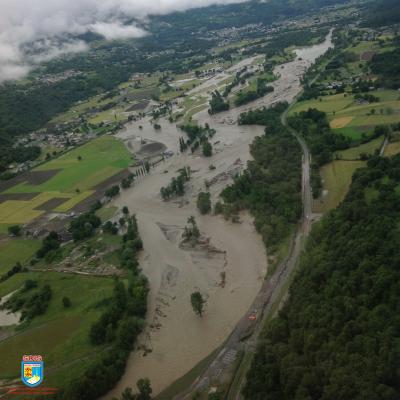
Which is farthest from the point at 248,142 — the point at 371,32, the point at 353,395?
the point at 371,32

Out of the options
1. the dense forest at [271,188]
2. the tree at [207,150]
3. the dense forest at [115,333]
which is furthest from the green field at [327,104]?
the dense forest at [115,333]

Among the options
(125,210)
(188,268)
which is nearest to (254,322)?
(188,268)

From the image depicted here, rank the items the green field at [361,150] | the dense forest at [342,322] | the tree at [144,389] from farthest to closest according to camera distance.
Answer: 1. the green field at [361,150]
2. the tree at [144,389]
3. the dense forest at [342,322]

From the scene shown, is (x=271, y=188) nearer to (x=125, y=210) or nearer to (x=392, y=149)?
(x=392, y=149)

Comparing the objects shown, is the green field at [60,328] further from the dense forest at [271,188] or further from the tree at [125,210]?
the dense forest at [271,188]

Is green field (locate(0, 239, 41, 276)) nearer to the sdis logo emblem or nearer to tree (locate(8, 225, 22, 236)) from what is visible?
tree (locate(8, 225, 22, 236))
